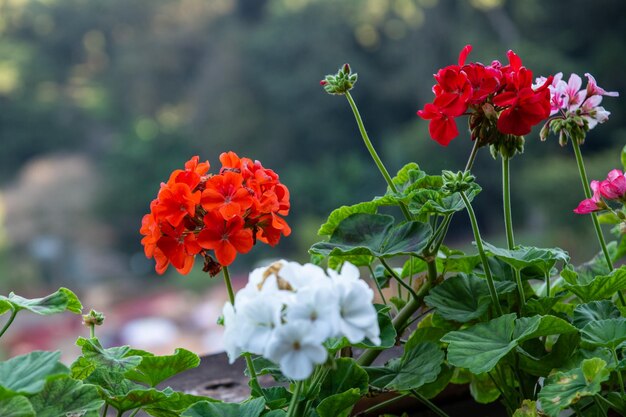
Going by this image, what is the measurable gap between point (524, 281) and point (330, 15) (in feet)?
27.9

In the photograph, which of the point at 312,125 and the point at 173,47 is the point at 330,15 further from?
the point at 173,47

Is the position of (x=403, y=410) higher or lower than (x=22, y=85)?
lower

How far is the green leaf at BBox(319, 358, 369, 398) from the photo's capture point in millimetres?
597

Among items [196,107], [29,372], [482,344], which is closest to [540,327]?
[482,344]

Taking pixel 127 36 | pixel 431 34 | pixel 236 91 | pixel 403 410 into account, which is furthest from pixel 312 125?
pixel 403 410

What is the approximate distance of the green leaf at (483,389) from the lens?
0.75 metres

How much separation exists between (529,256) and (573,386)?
108 mm

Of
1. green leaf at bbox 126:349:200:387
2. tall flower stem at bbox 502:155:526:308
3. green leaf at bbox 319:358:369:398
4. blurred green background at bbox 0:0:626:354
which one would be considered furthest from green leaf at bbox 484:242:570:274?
blurred green background at bbox 0:0:626:354

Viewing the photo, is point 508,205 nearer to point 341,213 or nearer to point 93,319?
point 341,213

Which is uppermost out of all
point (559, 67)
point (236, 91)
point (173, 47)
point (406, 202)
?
point (173, 47)

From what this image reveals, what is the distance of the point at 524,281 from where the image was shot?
728 millimetres

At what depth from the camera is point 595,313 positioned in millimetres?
630

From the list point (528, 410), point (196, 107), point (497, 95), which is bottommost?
point (528, 410)

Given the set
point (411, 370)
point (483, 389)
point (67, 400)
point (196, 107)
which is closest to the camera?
point (67, 400)
